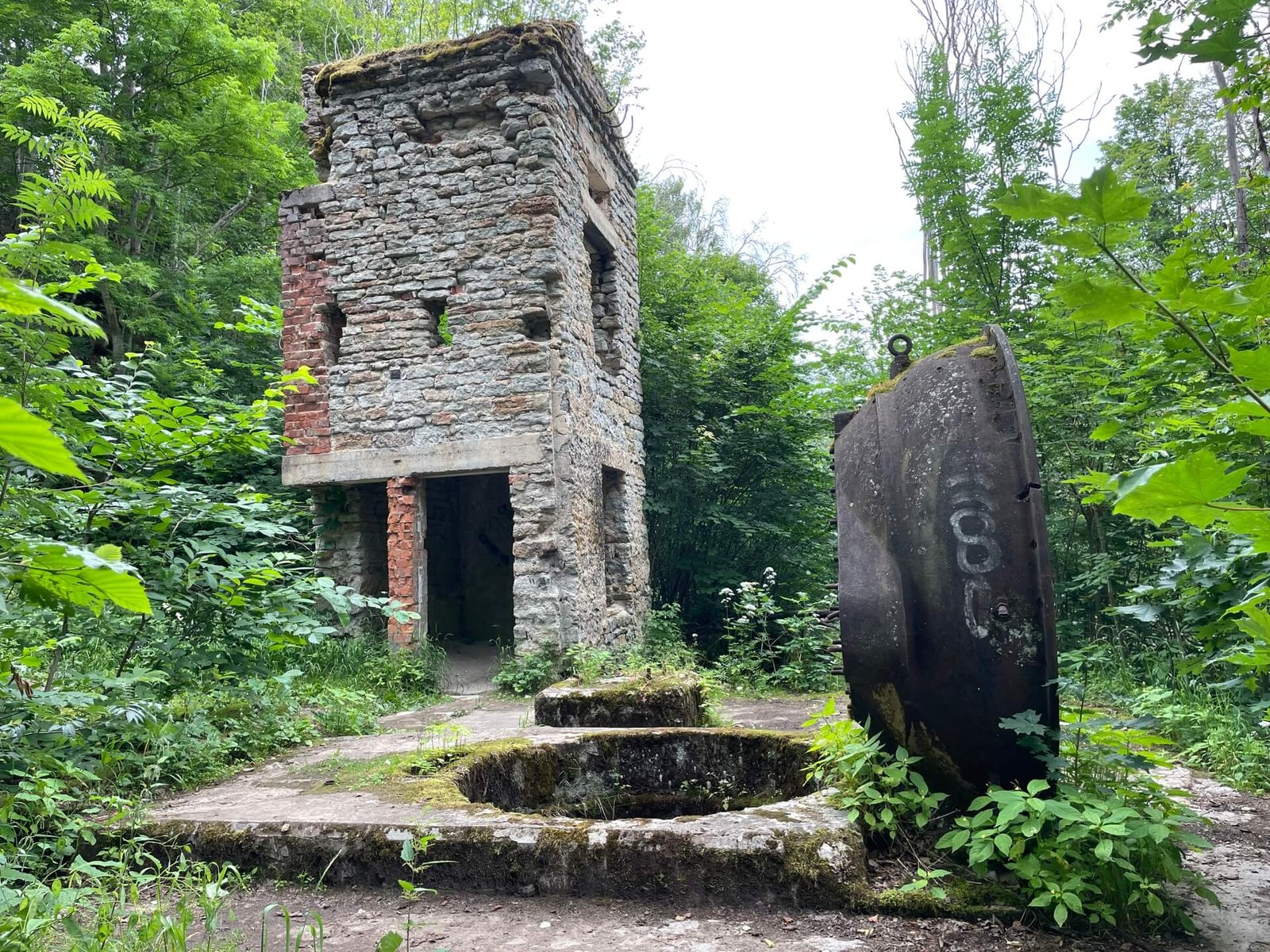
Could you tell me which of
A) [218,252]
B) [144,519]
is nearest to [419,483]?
[144,519]

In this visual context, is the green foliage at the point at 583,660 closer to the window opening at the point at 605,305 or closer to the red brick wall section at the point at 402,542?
the red brick wall section at the point at 402,542

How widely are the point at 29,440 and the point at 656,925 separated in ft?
7.51

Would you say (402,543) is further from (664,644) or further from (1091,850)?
(1091,850)

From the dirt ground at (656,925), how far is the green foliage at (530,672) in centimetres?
411

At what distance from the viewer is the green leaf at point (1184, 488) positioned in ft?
3.13

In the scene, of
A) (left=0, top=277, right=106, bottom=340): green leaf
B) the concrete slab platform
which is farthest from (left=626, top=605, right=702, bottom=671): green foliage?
(left=0, top=277, right=106, bottom=340): green leaf

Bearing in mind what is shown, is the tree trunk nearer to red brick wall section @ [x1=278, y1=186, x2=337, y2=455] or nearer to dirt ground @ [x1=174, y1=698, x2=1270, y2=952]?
dirt ground @ [x1=174, y1=698, x2=1270, y2=952]

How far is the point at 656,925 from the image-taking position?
2400 mm

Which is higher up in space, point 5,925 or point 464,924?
point 5,925

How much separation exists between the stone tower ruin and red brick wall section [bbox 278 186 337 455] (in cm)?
2

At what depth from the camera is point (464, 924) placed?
2439mm

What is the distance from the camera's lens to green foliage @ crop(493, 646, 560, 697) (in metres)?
6.85

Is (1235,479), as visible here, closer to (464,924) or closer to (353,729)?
(464,924)

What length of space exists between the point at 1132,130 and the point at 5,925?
64.9 feet
